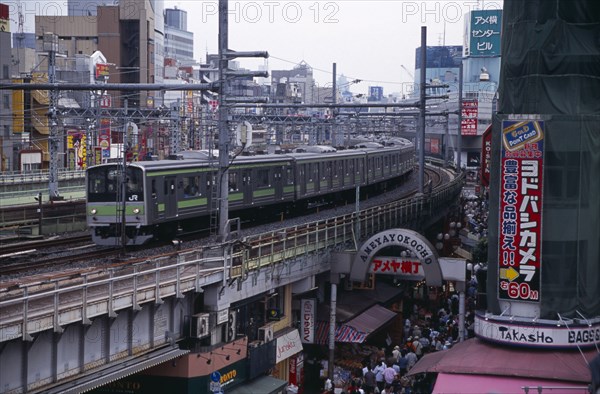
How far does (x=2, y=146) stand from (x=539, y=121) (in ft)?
146

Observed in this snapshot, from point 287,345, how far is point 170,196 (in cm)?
574

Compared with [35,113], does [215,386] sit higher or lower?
lower

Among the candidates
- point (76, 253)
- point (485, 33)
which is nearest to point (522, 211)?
point (76, 253)

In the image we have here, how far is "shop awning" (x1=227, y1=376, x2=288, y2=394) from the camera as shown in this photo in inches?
811

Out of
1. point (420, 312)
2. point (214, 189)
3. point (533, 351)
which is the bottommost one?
point (420, 312)

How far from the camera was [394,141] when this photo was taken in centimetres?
6650

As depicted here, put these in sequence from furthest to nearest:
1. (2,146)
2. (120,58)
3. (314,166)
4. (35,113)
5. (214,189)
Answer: (120,58) < (35,113) < (2,146) < (314,166) < (214,189)

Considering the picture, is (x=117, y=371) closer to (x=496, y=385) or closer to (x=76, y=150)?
(x=496, y=385)

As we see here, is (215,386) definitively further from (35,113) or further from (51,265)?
(35,113)

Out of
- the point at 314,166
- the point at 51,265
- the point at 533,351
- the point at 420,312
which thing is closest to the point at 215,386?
the point at 51,265

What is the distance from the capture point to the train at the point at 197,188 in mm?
25422

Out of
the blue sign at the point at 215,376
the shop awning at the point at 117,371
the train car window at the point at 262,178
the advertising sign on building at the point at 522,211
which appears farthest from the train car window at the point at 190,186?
the advertising sign on building at the point at 522,211

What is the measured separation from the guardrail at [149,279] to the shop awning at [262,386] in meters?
2.37

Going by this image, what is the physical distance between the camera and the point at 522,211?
1798 centimetres
